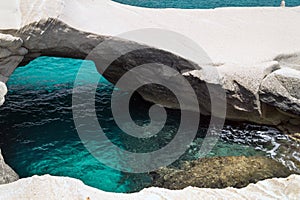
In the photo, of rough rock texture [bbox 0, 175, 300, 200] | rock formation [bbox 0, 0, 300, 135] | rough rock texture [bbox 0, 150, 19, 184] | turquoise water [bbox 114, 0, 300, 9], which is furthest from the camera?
turquoise water [bbox 114, 0, 300, 9]

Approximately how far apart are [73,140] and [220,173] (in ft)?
10.1

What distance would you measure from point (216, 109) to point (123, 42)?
8.14 feet

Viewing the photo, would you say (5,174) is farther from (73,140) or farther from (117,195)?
(117,195)

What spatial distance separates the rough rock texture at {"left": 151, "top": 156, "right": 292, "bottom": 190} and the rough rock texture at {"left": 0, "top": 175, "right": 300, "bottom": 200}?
9.27 ft

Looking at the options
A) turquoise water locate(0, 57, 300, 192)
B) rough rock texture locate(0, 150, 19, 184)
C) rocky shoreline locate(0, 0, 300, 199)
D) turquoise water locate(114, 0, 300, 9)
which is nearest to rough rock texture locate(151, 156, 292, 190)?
rocky shoreline locate(0, 0, 300, 199)

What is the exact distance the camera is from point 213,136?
24.5ft

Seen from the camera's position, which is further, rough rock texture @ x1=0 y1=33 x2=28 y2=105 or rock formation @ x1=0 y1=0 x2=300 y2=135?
rock formation @ x1=0 y1=0 x2=300 y2=135

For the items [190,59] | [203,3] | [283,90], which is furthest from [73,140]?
[203,3]

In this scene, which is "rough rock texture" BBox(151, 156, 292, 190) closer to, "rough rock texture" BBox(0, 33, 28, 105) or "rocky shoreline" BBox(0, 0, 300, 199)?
"rocky shoreline" BBox(0, 0, 300, 199)

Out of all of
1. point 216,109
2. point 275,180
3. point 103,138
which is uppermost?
point 275,180

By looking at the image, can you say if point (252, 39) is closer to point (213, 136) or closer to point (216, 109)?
point (216, 109)

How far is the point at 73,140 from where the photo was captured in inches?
289

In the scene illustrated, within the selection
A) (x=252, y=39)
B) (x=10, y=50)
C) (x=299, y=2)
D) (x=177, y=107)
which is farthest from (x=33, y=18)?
(x=299, y=2)

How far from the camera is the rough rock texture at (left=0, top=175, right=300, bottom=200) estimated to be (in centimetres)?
296
